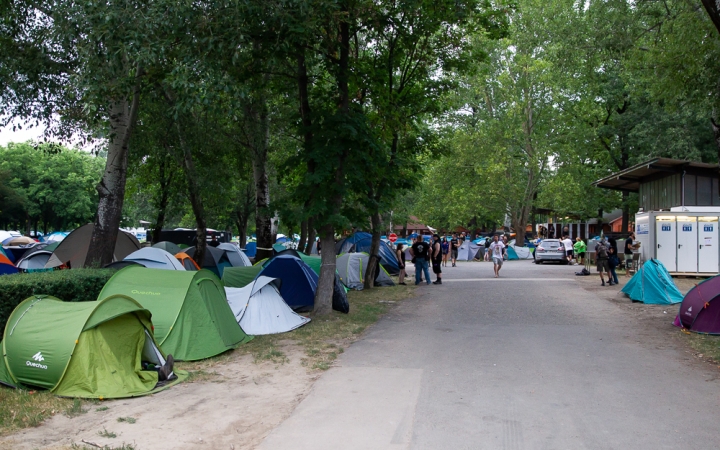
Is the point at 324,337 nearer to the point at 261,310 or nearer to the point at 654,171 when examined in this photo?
the point at 261,310

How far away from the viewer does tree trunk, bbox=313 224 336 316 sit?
1235 centimetres

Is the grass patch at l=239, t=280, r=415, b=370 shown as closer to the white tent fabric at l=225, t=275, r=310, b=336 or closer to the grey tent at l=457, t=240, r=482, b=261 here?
the white tent fabric at l=225, t=275, r=310, b=336

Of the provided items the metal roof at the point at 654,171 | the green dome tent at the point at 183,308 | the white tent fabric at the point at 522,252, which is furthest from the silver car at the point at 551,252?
the green dome tent at the point at 183,308

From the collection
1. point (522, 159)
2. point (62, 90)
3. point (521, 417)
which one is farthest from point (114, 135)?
point (522, 159)

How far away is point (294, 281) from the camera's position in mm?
13164

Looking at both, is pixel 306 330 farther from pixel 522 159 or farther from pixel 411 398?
pixel 522 159

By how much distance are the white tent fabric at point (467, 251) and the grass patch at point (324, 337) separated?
892 inches

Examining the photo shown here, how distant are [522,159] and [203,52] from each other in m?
32.2

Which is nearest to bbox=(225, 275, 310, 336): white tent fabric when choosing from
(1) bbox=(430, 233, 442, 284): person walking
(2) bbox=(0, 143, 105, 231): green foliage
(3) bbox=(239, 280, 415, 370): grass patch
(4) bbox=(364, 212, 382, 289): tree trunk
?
(3) bbox=(239, 280, 415, 370): grass patch

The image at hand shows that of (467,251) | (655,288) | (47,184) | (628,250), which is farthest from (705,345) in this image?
(47,184)

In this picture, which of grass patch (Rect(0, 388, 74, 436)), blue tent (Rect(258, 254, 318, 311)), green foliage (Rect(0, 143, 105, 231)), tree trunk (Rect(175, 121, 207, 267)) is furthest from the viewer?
green foliage (Rect(0, 143, 105, 231))

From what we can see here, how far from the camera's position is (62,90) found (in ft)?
42.8

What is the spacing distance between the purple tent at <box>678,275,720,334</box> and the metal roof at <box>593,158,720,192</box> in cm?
838

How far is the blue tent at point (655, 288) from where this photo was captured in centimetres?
1409
